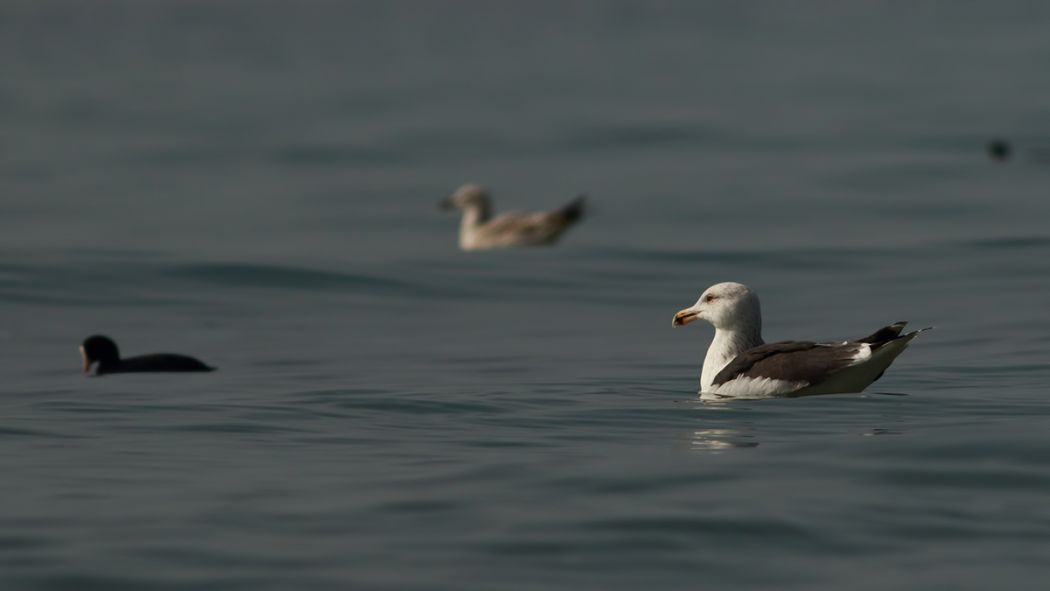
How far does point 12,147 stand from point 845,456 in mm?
44195

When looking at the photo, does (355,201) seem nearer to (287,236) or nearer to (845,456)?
(287,236)

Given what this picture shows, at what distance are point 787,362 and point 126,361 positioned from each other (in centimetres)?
720

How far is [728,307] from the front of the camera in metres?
17.9

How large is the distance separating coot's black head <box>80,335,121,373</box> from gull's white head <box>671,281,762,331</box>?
613 centimetres

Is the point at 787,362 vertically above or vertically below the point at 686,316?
below

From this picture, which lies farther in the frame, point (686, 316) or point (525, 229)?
point (525, 229)

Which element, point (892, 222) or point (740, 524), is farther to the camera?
point (892, 222)

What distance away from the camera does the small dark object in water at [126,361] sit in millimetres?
20328

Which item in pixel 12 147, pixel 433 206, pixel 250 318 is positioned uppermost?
pixel 12 147

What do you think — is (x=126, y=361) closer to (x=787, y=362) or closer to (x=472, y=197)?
(x=787, y=362)

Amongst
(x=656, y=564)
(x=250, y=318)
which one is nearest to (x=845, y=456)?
(x=656, y=564)

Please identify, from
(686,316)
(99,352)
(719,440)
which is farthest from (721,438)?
(99,352)

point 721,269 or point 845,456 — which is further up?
point 721,269

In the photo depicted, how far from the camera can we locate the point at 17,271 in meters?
29.3
